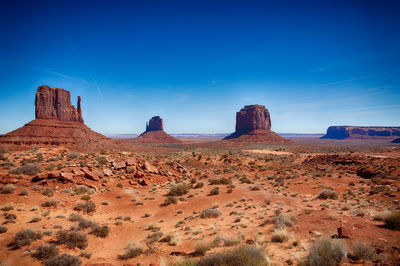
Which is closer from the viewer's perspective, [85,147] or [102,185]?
[102,185]

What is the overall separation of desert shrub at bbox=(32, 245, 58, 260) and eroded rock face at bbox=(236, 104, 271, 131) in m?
118

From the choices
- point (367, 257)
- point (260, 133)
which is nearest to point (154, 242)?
point (367, 257)

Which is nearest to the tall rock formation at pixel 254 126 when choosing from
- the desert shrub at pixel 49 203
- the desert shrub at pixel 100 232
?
the desert shrub at pixel 49 203

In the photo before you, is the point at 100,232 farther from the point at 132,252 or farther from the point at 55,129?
the point at 55,129

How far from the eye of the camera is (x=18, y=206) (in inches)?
370

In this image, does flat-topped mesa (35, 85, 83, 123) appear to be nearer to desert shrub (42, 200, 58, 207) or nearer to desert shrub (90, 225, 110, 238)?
desert shrub (42, 200, 58, 207)

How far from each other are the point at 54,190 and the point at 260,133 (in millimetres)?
107622

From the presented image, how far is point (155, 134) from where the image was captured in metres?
141

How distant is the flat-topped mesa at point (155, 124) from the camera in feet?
499

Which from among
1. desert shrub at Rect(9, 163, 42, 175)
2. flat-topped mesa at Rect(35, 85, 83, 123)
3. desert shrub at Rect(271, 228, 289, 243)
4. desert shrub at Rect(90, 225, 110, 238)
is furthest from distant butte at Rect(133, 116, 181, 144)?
desert shrub at Rect(271, 228, 289, 243)

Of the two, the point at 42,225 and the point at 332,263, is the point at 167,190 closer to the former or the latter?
the point at 42,225

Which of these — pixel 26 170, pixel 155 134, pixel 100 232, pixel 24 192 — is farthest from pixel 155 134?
pixel 100 232

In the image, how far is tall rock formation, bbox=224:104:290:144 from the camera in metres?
105

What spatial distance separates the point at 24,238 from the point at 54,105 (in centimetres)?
7113
